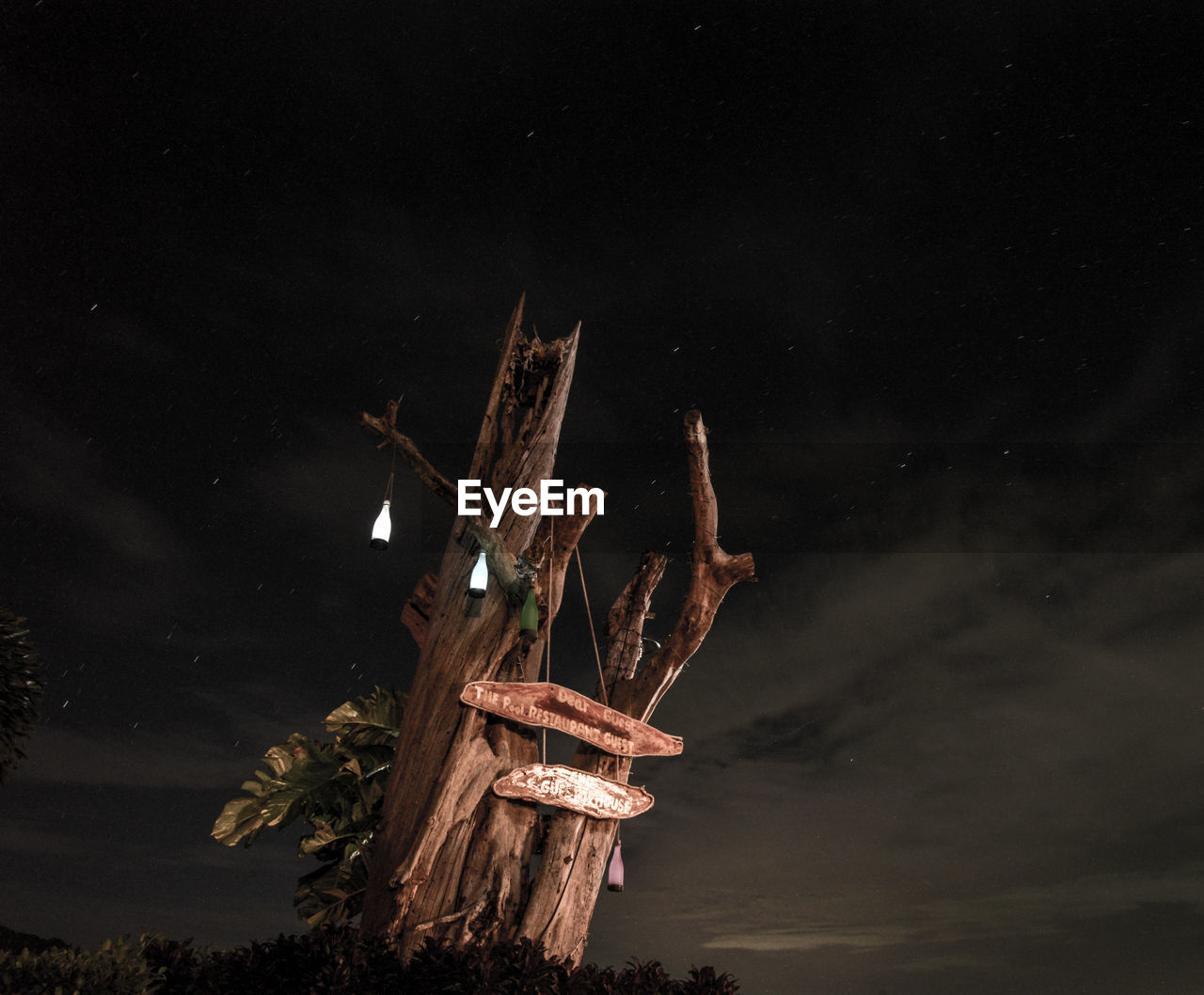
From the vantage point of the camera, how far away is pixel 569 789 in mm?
8133

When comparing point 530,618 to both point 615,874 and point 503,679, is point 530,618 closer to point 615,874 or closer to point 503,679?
point 503,679

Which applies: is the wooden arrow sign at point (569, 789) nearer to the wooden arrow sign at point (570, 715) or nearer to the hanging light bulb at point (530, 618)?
the wooden arrow sign at point (570, 715)

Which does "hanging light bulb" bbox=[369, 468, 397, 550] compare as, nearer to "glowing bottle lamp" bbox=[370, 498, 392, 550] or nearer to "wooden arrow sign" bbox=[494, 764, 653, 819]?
"glowing bottle lamp" bbox=[370, 498, 392, 550]

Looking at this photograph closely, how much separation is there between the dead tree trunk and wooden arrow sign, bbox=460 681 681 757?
0.97 feet

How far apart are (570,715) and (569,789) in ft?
2.24

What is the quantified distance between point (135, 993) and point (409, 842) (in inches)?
98.8

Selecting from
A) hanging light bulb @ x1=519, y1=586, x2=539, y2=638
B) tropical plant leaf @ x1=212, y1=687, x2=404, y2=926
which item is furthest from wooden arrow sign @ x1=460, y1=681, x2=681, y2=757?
tropical plant leaf @ x1=212, y1=687, x2=404, y2=926

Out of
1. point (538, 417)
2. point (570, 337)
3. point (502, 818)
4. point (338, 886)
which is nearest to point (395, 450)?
point (538, 417)

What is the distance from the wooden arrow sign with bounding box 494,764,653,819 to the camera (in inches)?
315

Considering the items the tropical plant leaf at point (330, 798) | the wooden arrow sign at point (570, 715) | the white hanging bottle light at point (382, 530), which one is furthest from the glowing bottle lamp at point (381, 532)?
the tropical plant leaf at point (330, 798)

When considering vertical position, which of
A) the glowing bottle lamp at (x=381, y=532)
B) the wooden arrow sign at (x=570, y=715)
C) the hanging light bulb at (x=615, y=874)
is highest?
the glowing bottle lamp at (x=381, y=532)

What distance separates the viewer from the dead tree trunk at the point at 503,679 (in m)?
7.89

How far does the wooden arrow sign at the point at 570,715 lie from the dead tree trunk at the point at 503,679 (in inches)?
11.6

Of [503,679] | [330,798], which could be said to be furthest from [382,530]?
[330,798]
